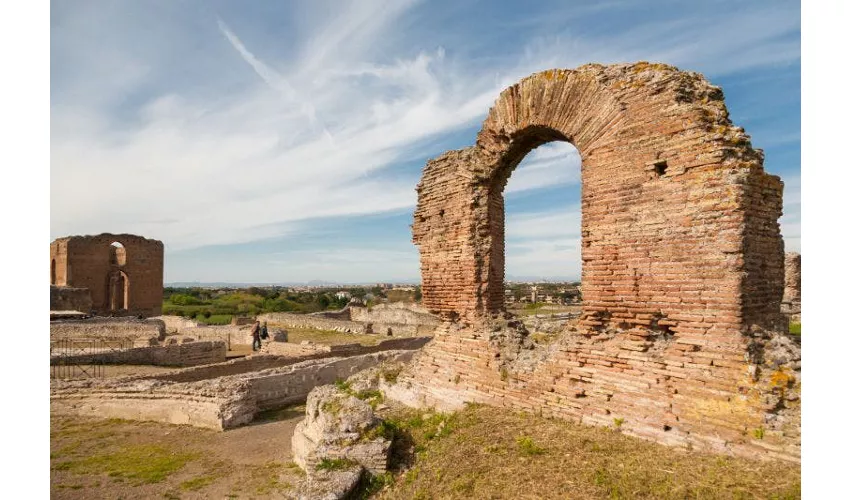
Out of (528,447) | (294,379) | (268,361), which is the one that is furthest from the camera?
(268,361)

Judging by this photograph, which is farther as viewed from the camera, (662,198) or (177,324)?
(177,324)

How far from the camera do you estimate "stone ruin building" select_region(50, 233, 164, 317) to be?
3100 centimetres

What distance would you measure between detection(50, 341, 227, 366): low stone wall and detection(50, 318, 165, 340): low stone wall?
4786mm

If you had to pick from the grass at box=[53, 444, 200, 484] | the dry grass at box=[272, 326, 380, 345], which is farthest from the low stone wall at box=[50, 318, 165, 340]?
the grass at box=[53, 444, 200, 484]

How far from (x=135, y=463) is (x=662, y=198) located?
8.69 meters

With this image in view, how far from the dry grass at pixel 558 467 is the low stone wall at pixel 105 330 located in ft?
63.3

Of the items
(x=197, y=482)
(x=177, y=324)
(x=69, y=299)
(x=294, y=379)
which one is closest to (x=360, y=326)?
(x=177, y=324)

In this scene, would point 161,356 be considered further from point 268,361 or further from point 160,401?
point 160,401

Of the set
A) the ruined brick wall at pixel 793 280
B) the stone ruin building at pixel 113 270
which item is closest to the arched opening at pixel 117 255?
the stone ruin building at pixel 113 270

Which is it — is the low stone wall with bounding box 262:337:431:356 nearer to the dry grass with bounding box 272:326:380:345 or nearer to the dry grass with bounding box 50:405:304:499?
the dry grass with bounding box 272:326:380:345

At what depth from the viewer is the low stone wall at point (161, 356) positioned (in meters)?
15.2

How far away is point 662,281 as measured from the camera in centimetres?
536

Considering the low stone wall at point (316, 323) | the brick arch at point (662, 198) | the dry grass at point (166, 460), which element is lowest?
the low stone wall at point (316, 323)

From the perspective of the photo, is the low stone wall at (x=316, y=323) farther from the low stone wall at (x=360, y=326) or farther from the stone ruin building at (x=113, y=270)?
the stone ruin building at (x=113, y=270)
